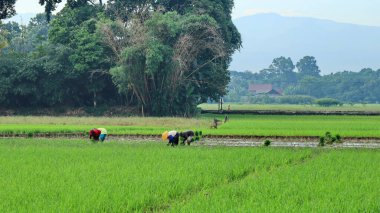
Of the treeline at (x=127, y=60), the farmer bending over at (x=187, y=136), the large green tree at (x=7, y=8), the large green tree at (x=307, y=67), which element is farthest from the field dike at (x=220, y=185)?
the large green tree at (x=307, y=67)

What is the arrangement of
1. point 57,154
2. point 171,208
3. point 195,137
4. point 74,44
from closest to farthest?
point 171,208 < point 57,154 < point 195,137 < point 74,44

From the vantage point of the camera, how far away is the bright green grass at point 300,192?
28.2ft

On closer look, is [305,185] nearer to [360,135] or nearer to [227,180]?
[227,180]

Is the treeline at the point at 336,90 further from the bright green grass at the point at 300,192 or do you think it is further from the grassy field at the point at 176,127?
the bright green grass at the point at 300,192

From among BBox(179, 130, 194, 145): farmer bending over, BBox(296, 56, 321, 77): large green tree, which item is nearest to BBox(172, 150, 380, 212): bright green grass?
BBox(179, 130, 194, 145): farmer bending over

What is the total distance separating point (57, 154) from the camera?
54.4 ft

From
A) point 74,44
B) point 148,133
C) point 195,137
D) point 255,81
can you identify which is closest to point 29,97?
point 74,44

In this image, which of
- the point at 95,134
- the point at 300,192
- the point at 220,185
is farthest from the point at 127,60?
the point at 300,192

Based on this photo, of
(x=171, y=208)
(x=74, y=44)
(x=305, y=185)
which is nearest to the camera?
(x=171, y=208)

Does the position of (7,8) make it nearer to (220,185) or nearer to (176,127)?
(176,127)

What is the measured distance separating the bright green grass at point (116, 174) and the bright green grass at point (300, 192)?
1.74 ft

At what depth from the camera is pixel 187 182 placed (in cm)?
1099

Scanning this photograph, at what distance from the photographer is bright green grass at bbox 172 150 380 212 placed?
28.2 ft

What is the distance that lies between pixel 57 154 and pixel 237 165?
17.4 ft
